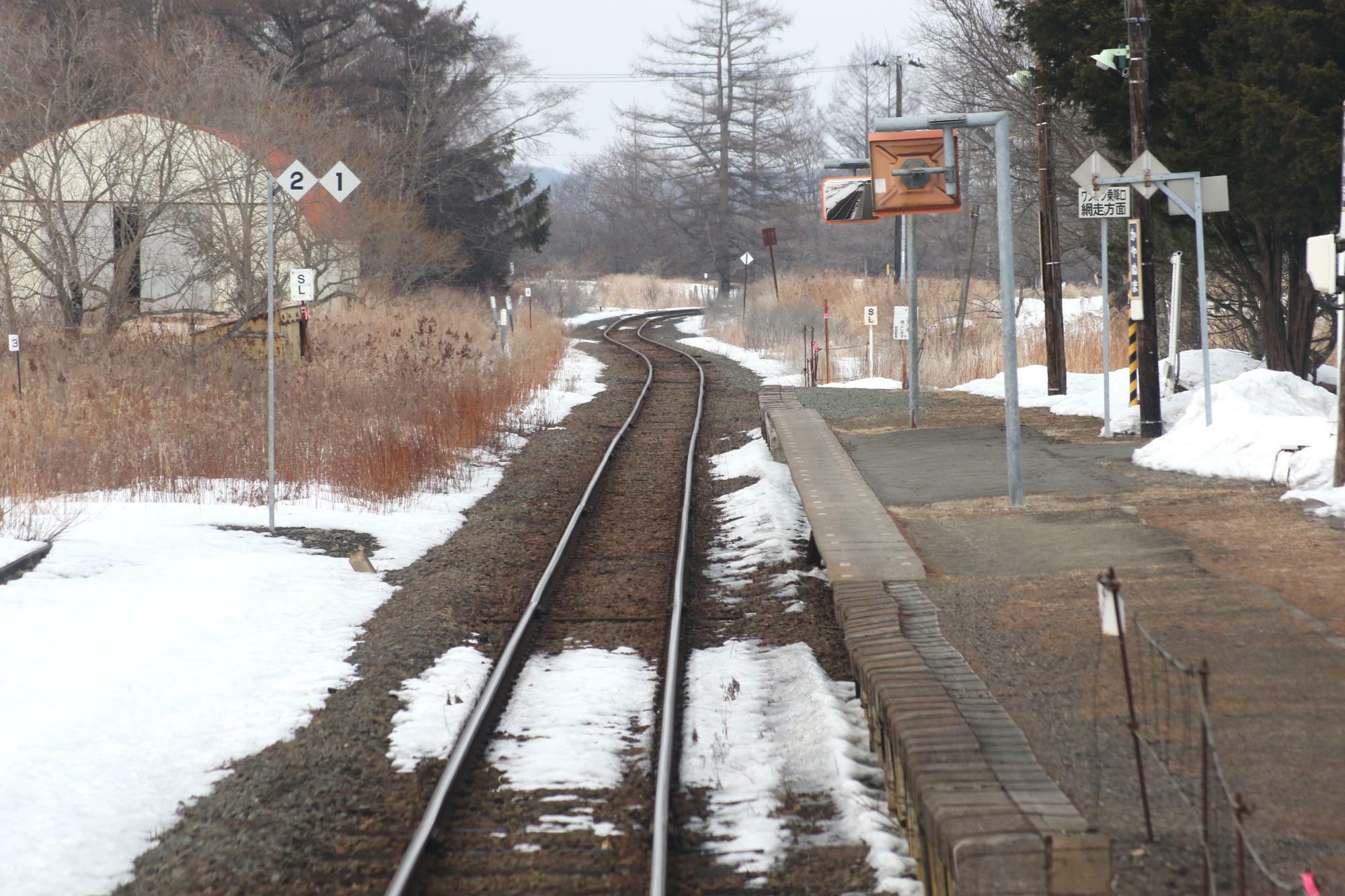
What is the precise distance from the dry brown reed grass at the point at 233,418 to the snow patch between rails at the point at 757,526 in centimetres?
304

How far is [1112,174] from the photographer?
12.2 metres

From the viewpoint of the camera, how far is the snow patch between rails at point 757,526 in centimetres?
933

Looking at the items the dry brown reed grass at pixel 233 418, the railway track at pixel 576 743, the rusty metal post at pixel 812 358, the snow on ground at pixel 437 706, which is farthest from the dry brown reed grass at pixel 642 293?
the snow on ground at pixel 437 706

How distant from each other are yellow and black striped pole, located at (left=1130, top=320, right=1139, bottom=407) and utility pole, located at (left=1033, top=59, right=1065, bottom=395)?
121 inches

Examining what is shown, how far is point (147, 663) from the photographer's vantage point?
6.91m

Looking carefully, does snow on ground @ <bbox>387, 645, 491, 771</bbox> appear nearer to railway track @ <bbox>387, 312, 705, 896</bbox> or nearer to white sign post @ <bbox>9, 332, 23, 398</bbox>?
railway track @ <bbox>387, 312, 705, 896</bbox>

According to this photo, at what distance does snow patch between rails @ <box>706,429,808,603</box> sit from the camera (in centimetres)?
933

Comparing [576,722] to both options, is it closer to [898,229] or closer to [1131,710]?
[1131,710]

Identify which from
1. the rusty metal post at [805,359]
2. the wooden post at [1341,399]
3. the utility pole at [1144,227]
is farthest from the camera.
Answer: the rusty metal post at [805,359]

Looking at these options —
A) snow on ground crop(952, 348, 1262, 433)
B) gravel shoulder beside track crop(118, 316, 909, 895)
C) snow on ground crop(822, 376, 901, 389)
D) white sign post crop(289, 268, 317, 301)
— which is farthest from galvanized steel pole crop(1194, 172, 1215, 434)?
snow on ground crop(822, 376, 901, 389)

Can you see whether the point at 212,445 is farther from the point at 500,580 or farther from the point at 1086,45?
the point at 1086,45

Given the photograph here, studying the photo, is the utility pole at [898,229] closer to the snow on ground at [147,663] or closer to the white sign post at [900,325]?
the white sign post at [900,325]

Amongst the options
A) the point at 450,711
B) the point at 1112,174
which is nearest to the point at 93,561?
the point at 450,711

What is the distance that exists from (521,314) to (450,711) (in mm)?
33145
